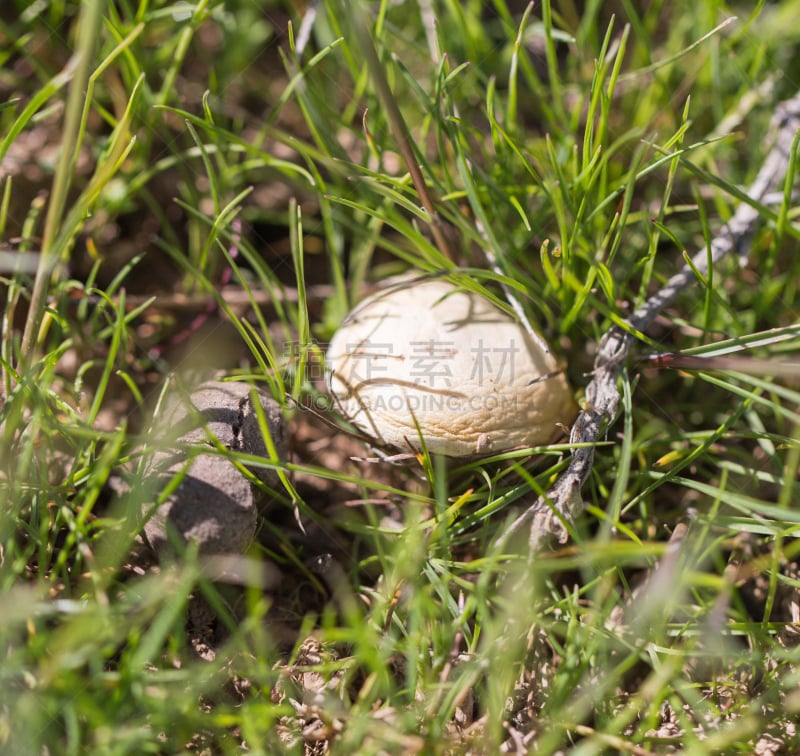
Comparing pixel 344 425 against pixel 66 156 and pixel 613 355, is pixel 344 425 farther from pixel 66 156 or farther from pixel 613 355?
pixel 66 156

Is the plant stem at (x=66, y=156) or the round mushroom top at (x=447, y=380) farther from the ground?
the plant stem at (x=66, y=156)

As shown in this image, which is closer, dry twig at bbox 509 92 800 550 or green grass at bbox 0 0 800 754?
green grass at bbox 0 0 800 754

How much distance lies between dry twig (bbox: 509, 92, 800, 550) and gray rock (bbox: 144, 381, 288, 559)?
1.48 ft

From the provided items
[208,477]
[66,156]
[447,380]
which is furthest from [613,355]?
[66,156]

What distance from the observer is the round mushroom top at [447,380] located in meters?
1.16

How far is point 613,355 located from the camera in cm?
125

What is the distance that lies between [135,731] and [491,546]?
61 cm

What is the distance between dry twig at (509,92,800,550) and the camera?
1.14m

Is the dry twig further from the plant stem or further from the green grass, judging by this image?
the plant stem

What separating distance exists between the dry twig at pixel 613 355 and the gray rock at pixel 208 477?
17.8 inches

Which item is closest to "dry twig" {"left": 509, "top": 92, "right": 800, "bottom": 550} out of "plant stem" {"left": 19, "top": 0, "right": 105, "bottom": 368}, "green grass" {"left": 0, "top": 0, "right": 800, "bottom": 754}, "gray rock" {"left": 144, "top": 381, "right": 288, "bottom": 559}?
"green grass" {"left": 0, "top": 0, "right": 800, "bottom": 754}

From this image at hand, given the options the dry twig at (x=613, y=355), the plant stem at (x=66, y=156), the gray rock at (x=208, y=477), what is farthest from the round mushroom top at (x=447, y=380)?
the plant stem at (x=66, y=156)

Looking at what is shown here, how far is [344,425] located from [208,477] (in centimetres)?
28

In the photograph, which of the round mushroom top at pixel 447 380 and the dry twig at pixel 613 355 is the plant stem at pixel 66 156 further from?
the dry twig at pixel 613 355
